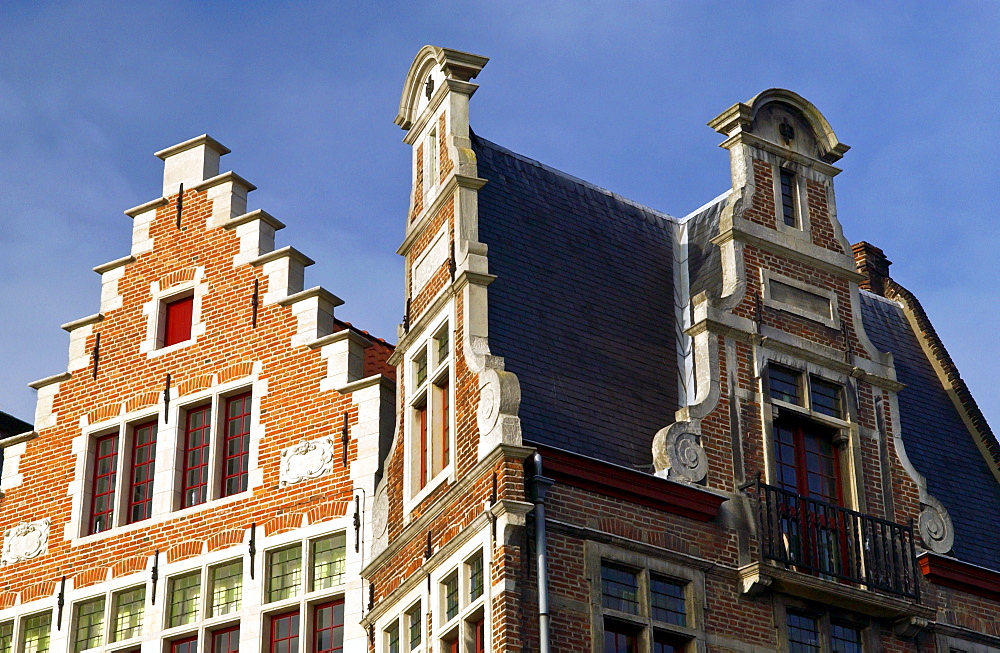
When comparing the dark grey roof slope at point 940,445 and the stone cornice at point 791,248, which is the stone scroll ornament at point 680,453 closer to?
the stone cornice at point 791,248

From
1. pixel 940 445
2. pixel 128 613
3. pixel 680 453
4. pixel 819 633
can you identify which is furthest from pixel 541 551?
pixel 940 445

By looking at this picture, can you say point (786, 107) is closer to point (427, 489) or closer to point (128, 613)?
point (427, 489)

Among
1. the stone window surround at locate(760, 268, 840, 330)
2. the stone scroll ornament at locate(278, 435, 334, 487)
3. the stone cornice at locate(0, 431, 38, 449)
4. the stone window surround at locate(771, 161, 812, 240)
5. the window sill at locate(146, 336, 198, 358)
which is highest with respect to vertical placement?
the stone window surround at locate(771, 161, 812, 240)

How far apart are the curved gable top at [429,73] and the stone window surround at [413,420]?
317 cm

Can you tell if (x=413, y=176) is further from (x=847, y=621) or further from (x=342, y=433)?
(x=847, y=621)

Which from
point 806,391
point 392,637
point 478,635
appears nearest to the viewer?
point 478,635

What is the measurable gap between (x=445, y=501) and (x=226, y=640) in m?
3.84

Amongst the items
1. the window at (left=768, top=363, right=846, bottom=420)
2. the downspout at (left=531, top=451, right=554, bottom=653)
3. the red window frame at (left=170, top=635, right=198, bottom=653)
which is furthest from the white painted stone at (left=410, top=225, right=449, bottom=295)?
the red window frame at (left=170, top=635, right=198, bottom=653)

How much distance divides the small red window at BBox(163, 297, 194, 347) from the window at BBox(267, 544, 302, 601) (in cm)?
361

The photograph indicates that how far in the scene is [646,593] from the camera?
19469 mm

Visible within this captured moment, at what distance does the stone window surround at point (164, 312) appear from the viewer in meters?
24.6

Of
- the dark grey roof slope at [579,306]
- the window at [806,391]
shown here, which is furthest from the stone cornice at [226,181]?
the window at [806,391]

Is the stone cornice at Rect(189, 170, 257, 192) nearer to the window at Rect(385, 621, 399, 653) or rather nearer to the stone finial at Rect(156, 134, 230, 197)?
the stone finial at Rect(156, 134, 230, 197)

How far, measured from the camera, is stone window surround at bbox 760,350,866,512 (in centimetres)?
2148
